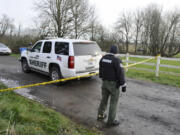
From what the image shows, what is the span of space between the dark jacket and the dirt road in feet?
3.64

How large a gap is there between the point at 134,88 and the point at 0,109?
4937mm

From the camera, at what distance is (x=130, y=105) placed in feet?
14.6

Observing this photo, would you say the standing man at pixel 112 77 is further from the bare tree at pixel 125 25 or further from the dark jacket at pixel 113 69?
the bare tree at pixel 125 25

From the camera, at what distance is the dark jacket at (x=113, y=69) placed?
3.14 meters

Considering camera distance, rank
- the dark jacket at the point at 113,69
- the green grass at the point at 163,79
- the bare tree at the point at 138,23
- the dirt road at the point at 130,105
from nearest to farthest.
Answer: the dark jacket at the point at 113,69 → the dirt road at the point at 130,105 → the green grass at the point at 163,79 → the bare tree at the point at 138,23

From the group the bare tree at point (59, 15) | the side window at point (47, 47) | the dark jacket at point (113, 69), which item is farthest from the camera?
the bare tree at point (59, 15)

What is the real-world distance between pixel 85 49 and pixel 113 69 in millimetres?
3014

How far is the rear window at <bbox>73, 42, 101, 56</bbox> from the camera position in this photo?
5730 mm

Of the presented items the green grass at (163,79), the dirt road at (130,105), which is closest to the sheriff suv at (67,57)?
the dirt road at (130,105)

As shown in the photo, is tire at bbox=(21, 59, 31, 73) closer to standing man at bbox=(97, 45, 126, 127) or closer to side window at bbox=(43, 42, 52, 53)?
side window at bbox=(43, 42, 52, 53)

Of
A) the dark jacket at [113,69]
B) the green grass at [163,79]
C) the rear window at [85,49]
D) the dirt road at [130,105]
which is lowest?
the dirt road at [130,105]

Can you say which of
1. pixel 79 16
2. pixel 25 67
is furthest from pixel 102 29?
pixel 25 67

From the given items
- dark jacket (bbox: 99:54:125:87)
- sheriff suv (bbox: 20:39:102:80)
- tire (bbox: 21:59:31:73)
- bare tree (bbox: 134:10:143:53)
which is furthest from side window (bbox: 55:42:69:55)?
bare tree (bbox: 134:10:143:53)

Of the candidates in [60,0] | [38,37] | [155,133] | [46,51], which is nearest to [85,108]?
[155,133]
